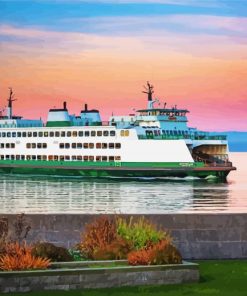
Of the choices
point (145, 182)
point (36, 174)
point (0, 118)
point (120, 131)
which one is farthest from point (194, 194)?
point (0, 118)

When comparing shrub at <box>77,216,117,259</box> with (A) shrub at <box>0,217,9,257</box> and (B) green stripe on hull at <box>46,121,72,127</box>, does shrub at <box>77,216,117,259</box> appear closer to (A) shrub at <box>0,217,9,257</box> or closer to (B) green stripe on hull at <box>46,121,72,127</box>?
(A) shrub at <box>0,217,9,257</box>

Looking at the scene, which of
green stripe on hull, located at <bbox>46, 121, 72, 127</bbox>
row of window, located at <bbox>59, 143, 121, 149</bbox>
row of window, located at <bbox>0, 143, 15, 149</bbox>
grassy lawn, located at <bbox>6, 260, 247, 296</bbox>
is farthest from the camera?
row of window, located at <bbox>0, 143, 15, 149</bbox>

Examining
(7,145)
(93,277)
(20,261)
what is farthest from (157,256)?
(7,145)

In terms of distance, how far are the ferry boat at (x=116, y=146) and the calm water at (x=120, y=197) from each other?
6.94 feet

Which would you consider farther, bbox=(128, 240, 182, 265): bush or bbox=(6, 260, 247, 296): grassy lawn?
bbox=(128, 240, 182, 265): bush

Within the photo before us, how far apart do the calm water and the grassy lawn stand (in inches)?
1319

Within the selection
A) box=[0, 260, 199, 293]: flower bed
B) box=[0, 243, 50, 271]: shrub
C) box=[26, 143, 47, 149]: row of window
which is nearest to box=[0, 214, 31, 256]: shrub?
box=[0, 243, 50, 271]: shrub

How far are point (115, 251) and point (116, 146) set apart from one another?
78637 millimetres

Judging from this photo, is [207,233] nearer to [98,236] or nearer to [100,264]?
[98,236]

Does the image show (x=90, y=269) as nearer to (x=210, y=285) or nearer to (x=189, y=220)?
(x=210, y=285)

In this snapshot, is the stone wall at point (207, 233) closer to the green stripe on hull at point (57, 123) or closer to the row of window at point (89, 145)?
the row of window at point (89, 145)

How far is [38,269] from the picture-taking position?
9.44 metres

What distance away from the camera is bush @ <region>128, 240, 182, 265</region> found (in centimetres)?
966

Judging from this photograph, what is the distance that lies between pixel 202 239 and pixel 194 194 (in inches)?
2111
